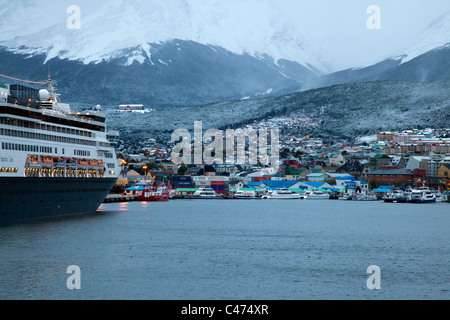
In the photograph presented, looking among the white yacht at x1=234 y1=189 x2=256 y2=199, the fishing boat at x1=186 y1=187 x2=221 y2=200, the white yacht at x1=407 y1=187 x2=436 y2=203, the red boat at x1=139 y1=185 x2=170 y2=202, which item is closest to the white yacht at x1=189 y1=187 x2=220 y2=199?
the fishing boat at x1=186 y1=187 x2=221 y2=200

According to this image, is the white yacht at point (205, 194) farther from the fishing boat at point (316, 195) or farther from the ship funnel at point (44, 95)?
the ship funnel at point (44, 95)

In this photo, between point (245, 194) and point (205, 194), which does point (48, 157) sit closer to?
point (205, 194)

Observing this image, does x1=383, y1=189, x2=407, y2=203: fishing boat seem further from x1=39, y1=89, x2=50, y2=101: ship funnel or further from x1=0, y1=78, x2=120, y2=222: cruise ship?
x1=39, y1=89, x2=50, y2=101: ship funnel

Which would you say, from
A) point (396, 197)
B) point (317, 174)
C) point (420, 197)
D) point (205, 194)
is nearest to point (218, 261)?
point (420, 197)

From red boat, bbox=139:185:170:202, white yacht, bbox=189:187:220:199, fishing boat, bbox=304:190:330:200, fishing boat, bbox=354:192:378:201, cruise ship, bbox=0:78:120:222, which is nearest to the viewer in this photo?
cruise ship, bbox=0:78:120:222


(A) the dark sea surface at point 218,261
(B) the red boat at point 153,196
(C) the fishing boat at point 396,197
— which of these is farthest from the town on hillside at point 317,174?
(A) the dark sea surface at point 218,261

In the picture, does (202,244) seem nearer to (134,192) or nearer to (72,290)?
(72,290)

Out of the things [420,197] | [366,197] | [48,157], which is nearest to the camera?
[48,157]
